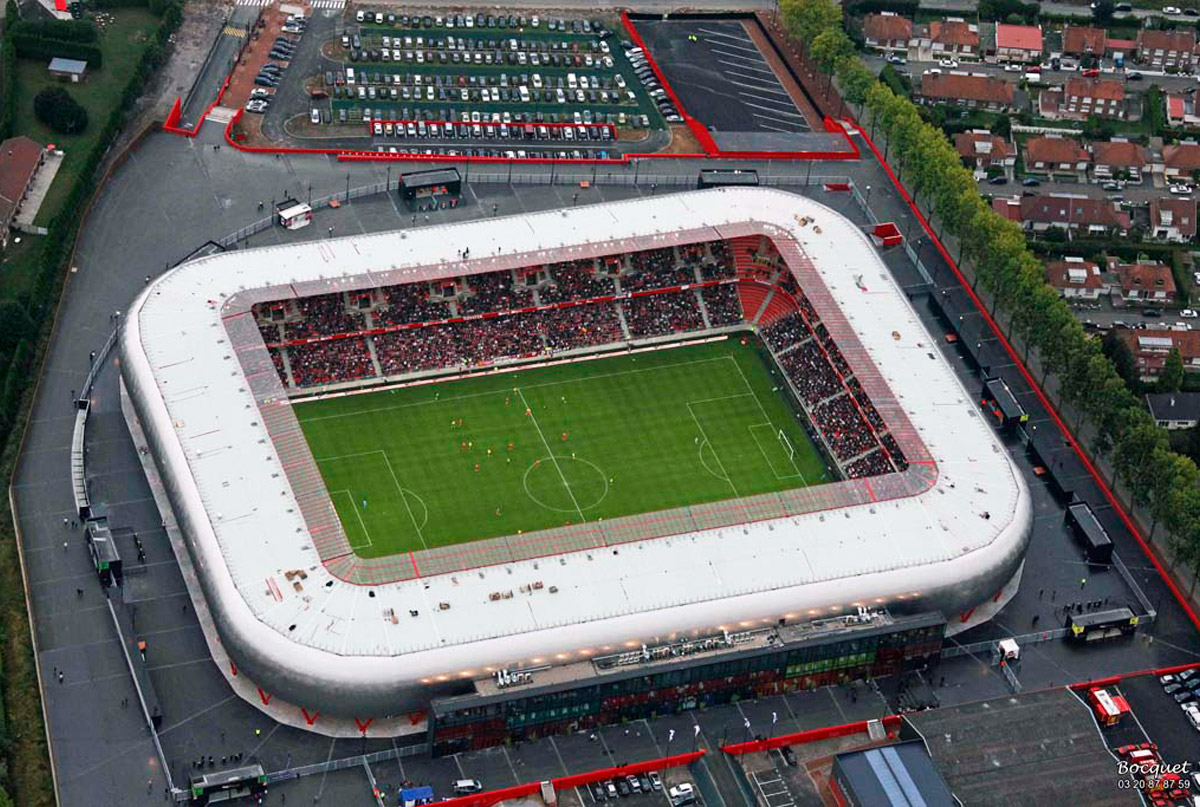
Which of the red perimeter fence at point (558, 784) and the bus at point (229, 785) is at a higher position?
the red perimeter fence at point (558, 784)

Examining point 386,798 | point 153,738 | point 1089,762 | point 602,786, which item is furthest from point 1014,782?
point 153,738

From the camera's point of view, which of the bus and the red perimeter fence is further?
the red perimeter fence

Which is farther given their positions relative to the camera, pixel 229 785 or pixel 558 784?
pixel 558 784

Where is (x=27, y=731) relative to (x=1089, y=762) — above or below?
Answer: below

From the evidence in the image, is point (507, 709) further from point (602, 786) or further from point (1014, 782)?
point (1014, 782)

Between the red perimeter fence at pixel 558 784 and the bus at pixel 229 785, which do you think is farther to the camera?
the red perimeter fence at pixel 558 784

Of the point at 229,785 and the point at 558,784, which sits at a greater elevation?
the point at 558,784

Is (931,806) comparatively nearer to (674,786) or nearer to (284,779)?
(674,786)

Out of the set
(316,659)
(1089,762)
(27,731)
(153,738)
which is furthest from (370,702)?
(1089,762)

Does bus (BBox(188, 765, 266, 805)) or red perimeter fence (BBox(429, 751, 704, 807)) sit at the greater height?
red perimeter fence (BBox(429, 751, 704, 807))
